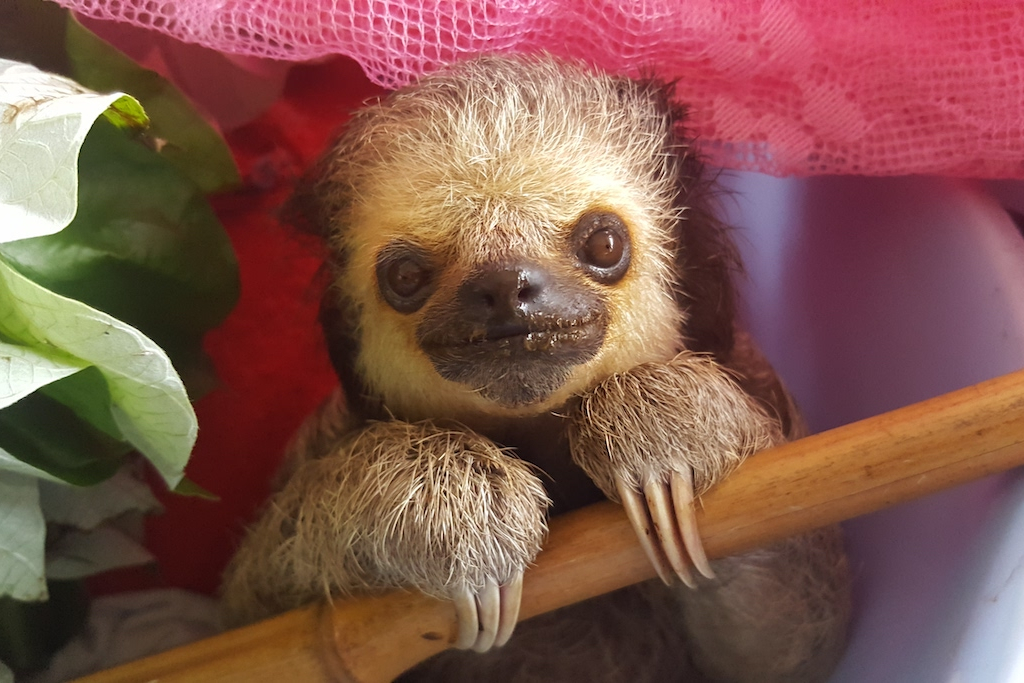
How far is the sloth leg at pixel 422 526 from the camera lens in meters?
0.95

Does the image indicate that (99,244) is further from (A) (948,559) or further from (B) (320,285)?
(A) (948,559)

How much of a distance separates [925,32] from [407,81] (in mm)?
742

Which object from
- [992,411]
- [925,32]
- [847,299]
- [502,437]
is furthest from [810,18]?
[502,437]

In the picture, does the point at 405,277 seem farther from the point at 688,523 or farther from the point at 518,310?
the point at 688,523

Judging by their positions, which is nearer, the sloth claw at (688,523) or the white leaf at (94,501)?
the sloth claw at (688,523)

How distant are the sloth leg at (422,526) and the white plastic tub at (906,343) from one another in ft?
1.66

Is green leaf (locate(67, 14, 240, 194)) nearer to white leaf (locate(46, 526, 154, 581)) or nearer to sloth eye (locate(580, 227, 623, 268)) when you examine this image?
white leaf (locate(46, 526, 154, 581))

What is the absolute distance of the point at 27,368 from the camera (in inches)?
36.4

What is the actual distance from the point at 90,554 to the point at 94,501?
10 cm

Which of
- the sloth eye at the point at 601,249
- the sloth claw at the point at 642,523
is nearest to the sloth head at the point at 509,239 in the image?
the sloth eye at the point at 601,249

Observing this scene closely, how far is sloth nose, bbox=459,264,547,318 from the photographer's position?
94cm

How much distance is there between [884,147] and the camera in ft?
4.16

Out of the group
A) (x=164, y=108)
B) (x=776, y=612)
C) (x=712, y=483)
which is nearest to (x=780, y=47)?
(x=712, y=483)

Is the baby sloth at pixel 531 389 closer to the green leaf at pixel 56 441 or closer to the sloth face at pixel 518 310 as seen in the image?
the sloth face at pixel 518 310
